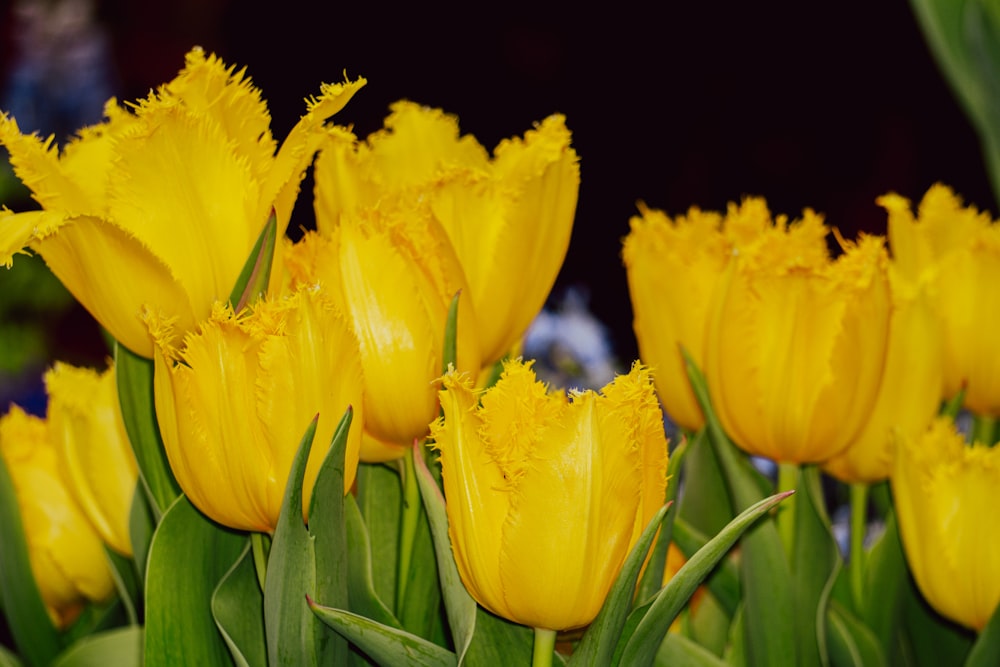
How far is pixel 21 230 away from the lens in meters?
0.32

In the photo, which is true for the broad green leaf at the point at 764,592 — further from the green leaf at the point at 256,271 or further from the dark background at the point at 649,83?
the dark background at the point at 649,83

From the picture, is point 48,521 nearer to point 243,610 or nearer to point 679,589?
point 243,610

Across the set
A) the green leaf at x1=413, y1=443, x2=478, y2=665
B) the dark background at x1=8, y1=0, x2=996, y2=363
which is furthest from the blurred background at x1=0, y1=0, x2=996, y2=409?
the green leaf at x1=413, y1=443, x2=478, y2=665

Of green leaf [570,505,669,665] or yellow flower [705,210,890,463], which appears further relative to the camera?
yellow flower [705,210,890,463]

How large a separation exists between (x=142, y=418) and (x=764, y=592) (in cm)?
23

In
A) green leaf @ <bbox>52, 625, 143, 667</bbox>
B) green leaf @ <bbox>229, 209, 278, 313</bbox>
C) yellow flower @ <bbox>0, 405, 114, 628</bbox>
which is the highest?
green leaf @ <bbox>229, 209, 278, 313</bbox>

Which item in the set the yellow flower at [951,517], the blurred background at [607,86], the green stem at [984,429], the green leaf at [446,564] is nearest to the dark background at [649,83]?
the blurred background at [607,86]

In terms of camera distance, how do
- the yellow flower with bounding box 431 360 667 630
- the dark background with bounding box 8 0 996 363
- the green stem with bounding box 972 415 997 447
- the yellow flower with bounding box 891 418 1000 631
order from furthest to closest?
the dark background with bounding box 8 0 996 363 < the green stem with bounding box 972 415 997 447 < the yellow flower with bounding box 891 418 1000 631 < the yellow flower with bounding box 431 360 667 630

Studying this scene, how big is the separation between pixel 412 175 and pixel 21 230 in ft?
0.51

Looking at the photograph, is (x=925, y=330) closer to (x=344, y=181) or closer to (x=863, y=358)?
(x=863, y=358)

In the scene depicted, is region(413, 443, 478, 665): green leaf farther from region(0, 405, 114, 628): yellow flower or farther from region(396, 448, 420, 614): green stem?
region(0, 405, 114, 628): yellow flower

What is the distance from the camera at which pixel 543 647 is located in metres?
0.32

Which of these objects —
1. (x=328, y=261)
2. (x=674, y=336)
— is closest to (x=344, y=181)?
(x=328, y=261)

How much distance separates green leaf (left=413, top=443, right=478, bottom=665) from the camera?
33 centimetres
